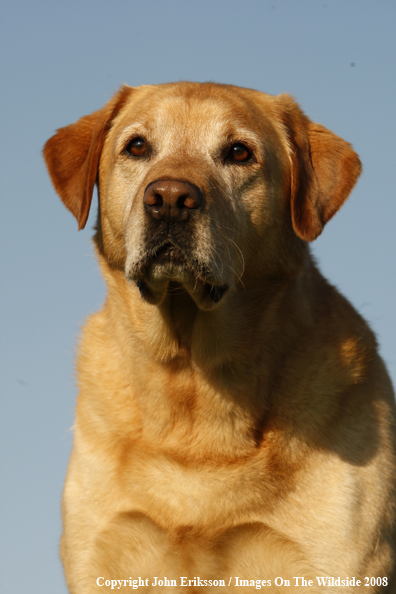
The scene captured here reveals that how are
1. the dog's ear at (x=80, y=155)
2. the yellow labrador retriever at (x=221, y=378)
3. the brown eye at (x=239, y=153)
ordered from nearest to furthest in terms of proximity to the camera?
1. the yellow labrador retriever at (x=221, y=378)
2. the brown eye at (x=239, y=153)
3. the dog's ear at (x=80, y=155)

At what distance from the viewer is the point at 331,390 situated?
4.68 meters

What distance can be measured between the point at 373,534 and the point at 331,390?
892 millimetres

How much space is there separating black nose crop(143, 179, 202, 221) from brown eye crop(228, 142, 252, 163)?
0.89m

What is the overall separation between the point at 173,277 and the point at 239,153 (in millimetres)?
1128

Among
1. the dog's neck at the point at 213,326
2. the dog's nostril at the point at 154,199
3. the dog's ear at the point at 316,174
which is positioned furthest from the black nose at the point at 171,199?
the dog's ear at the point at 316,174

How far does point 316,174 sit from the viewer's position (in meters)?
5.06

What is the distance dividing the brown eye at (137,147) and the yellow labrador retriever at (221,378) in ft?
0.05

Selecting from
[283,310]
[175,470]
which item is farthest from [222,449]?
[283,310]

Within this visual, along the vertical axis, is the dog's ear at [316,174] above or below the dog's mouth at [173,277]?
above

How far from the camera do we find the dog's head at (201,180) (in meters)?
4.04

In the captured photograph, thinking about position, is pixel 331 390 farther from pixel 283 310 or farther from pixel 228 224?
pixel 228 224

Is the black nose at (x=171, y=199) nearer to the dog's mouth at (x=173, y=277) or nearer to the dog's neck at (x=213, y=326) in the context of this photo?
the dog's mouth at (x=173, y=277)

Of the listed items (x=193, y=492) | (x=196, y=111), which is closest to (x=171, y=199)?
(x=196, y=111)

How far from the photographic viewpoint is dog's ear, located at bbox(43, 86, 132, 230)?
5.04 meters
